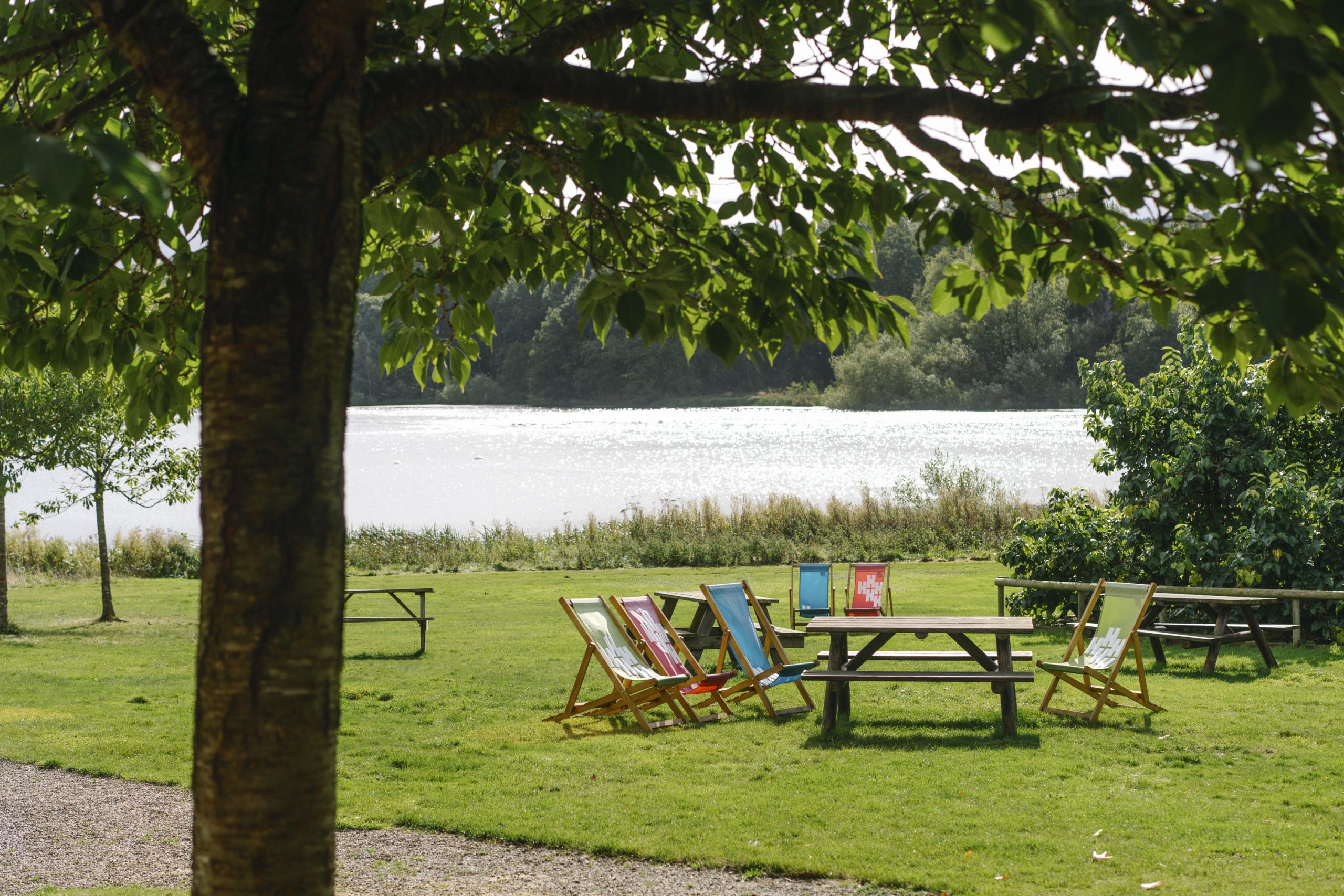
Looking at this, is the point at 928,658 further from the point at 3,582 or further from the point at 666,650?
the point at 3,582

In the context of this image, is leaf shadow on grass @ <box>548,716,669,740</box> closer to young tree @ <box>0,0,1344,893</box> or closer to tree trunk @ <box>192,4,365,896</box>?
young tree @ <box>0,0,1344,893</box>

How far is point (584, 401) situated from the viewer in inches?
4469

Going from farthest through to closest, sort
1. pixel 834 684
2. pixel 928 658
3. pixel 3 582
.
→ pixel 3 582 → pixel 928 658 → pixel 834 684

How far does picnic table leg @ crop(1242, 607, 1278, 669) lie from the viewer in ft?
34.4

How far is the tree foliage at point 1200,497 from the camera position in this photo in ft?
40.8

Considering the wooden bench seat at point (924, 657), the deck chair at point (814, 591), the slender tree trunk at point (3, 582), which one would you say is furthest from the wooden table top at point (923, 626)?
the slender tree trunk at point (3, 582)

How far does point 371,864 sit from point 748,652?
13.9 ft

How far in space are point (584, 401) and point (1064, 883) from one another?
4294 inches

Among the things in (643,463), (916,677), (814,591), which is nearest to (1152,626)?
(814,591)

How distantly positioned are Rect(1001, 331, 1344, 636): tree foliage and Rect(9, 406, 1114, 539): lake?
12.6m

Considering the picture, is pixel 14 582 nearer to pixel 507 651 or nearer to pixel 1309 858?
pixel 507 651

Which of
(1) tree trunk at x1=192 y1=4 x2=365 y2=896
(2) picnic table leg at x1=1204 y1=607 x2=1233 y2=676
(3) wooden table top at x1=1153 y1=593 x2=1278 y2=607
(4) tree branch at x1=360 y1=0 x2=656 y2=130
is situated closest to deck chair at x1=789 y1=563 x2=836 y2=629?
(3) wooden table top at x1=1153 y1=593 x2=1278 y2=607

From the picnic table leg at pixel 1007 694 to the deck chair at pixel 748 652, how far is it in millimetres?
1621

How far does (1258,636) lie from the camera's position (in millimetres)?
10531
